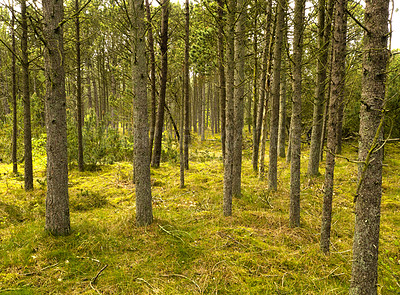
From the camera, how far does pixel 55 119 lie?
446cm

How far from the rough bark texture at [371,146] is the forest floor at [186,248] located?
46 cm

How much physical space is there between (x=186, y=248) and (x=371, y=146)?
3.68 metres

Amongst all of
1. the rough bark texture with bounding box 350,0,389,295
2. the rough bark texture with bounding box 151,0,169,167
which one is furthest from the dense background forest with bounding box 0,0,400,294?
the rough bark texture with bounding box 151,0,169,167

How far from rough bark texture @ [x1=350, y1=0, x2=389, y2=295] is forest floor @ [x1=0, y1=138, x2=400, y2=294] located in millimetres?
456

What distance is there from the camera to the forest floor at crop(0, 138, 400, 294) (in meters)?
3.59

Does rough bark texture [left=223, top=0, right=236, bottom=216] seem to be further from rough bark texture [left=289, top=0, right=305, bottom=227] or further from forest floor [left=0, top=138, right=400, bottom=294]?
rough bark texture [left=289, top=0, right=305, bottom=227]

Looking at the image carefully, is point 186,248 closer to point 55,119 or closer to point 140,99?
point 140,99

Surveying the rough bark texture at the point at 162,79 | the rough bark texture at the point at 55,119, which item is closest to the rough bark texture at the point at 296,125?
the rough bark texture at the point at 55,119

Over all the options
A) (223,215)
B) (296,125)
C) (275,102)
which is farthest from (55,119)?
(275,102)

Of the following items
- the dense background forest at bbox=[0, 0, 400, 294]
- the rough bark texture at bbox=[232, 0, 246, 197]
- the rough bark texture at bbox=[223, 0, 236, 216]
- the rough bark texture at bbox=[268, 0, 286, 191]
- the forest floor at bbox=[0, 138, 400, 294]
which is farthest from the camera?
the rough bark texture at bbox=[268, 0, 286, 191]

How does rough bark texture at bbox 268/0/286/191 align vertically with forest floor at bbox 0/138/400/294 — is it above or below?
above

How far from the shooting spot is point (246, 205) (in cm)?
705

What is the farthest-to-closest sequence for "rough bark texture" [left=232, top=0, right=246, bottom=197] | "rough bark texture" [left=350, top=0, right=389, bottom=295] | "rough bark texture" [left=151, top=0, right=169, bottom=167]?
"rough bark texture" [left=151, top=0, right=169, bottom=167]
"rough bark texture" [left=232, top=0, right=246, bottom=197]
"rough bark texture" [left=350, top=0, right=389, bottom=295]

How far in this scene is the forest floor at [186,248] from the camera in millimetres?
3590
